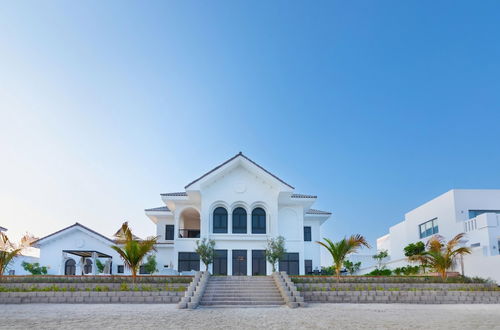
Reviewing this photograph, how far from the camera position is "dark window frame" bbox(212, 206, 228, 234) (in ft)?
96.3

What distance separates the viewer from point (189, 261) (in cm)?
2911

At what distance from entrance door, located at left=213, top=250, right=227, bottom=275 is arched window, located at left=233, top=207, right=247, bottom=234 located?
171 cm

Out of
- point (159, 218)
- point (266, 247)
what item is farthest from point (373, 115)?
point (159, 218)

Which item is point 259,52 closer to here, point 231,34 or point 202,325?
point 231,34

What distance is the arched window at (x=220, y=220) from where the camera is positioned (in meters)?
29.3

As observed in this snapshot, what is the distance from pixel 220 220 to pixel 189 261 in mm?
3405

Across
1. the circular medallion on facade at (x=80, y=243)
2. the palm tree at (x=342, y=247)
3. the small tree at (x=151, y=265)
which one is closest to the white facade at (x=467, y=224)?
the palm tree at (x=342, y=247)

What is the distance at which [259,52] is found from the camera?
25.8 meters

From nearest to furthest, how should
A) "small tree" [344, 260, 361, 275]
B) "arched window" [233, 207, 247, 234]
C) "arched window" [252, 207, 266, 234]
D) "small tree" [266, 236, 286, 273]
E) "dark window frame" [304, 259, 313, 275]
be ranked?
"small tree" [266, 236, 286, 273] < "arched window" [233, 207, 247, 234] < "arched window" [252, 207, 266, 234] < "dark window frame" [304, 259, 313, 275] < "small tree" [344, 260, 361, 275]

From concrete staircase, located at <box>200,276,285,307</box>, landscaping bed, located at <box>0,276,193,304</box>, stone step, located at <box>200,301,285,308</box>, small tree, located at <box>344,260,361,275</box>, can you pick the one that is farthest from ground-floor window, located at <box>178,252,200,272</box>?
stone step, located at <box>200,301,285,308</box>

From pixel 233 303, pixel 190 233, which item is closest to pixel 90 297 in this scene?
pixel 233 303

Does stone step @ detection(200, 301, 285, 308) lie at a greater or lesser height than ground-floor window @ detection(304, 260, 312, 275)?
lesser

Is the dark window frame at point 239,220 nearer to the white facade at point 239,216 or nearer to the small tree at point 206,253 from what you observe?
the white facade at point 239,216

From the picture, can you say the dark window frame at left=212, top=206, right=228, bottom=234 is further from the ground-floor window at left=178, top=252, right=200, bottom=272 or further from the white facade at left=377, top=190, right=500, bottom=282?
the white facade at left=377, top=190, right=500, bottom=282
